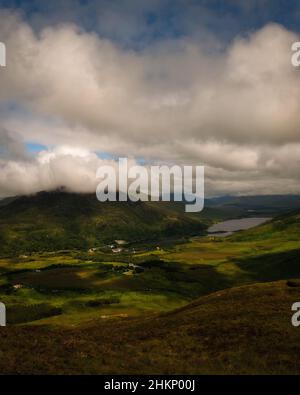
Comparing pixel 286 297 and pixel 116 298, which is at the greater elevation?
pixel 286 297

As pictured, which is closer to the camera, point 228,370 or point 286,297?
point 228,370

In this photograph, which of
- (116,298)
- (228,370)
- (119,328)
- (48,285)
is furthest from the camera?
(48,285)

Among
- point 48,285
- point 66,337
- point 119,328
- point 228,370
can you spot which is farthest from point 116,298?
point 228,370
